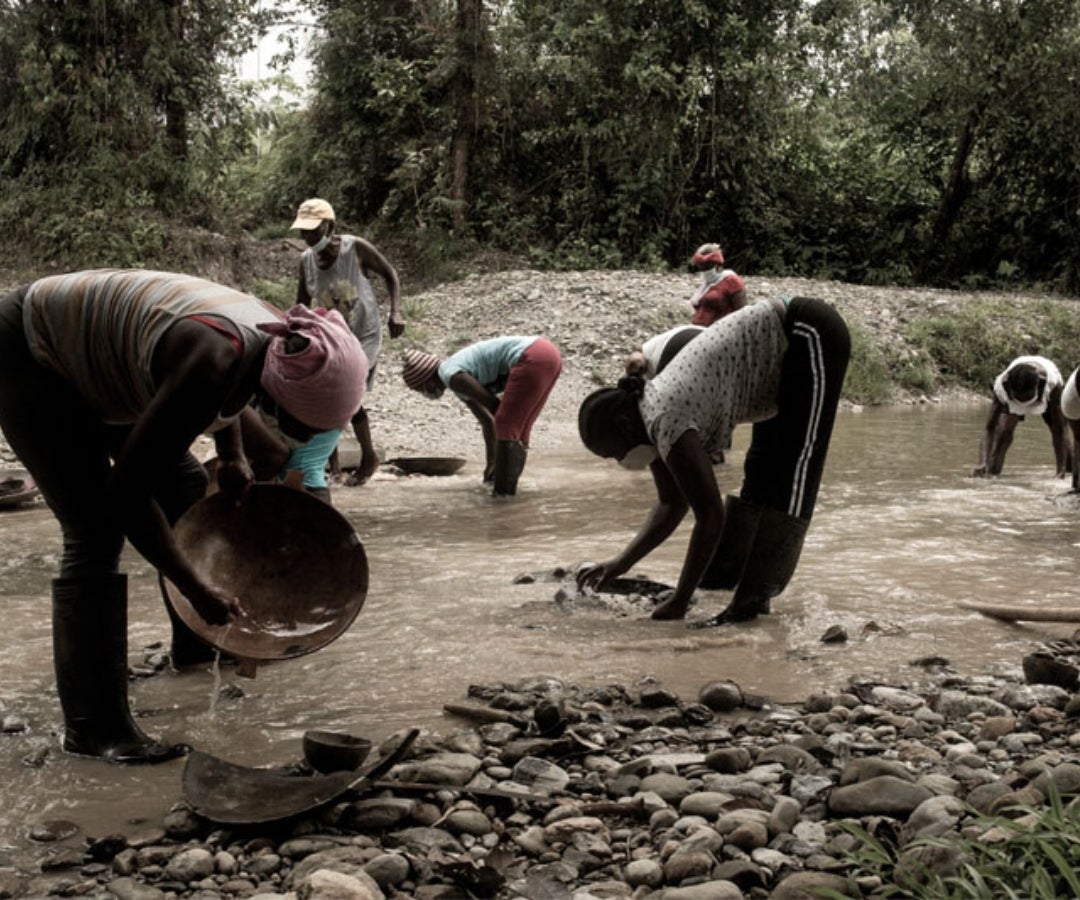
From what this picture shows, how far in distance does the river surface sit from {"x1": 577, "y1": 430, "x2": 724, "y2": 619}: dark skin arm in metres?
0.15

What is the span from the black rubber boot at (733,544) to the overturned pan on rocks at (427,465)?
13.0ft

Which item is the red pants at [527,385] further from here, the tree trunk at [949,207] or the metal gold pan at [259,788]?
the tree trunk at [949,207]

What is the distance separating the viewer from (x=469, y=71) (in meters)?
19.5

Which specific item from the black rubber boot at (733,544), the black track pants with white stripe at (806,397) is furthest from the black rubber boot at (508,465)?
the black track pants with white stripe at (806,397)

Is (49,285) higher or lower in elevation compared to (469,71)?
lower

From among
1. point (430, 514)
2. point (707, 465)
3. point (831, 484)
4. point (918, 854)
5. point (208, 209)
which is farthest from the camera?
point (208, 209)

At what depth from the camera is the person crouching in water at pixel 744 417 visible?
466 centimetres

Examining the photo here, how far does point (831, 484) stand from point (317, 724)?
5.86 meters

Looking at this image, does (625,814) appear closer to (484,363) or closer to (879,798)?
(879,798)

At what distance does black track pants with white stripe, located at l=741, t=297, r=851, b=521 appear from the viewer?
15.6 feet

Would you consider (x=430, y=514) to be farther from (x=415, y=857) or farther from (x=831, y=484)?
(x=415, y=857)

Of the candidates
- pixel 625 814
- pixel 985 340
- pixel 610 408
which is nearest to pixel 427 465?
pixel 610 408

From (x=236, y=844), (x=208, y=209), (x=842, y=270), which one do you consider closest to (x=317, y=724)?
(x=236, y=844)

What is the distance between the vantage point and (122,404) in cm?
326
